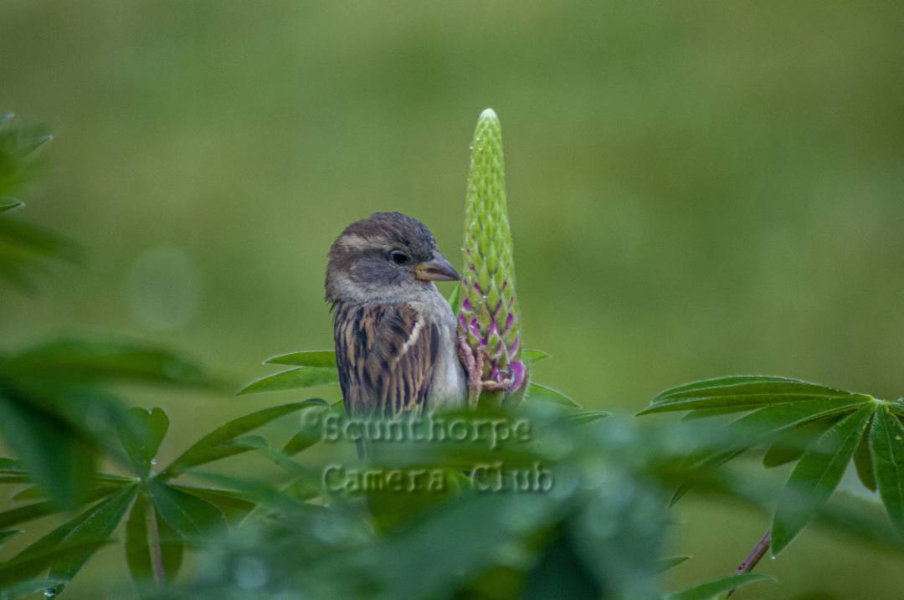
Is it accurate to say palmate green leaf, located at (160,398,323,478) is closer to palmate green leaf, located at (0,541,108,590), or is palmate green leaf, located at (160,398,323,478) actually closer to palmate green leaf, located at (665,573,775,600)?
palmate green leaf, located at (0,541,108,590)

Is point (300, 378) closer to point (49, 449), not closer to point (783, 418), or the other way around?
point (783, 418)

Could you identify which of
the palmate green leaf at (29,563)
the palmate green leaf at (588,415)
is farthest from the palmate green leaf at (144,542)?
the palmate green leaf at (588,415)

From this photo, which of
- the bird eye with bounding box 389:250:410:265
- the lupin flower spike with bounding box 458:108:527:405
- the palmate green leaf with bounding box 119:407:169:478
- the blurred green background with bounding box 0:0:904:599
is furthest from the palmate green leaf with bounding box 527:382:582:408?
the blurred green background with bounding box 0:0:904:599

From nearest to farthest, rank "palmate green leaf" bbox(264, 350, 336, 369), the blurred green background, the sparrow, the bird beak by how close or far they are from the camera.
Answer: "palmate green leaf" bbox(264, 350, 336, 369) → the sparrow → the bird beak → the blurred green background

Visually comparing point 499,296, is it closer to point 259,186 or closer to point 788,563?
point 788,563

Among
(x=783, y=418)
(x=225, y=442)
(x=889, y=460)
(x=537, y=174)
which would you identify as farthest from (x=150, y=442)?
(x=537, y=174)

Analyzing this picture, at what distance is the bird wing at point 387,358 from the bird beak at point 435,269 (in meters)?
0.09

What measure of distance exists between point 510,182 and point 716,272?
1.46 m

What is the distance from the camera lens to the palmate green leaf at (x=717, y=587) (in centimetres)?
96

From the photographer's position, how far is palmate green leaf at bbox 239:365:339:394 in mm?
1760

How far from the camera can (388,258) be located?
2557 mm

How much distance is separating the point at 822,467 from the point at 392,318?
1168 millimetres

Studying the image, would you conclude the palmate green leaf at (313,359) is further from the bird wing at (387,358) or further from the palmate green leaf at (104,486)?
the palmate green leaf at (104,486)

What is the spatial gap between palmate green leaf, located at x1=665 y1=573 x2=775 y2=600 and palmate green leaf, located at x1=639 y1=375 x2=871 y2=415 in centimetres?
47
